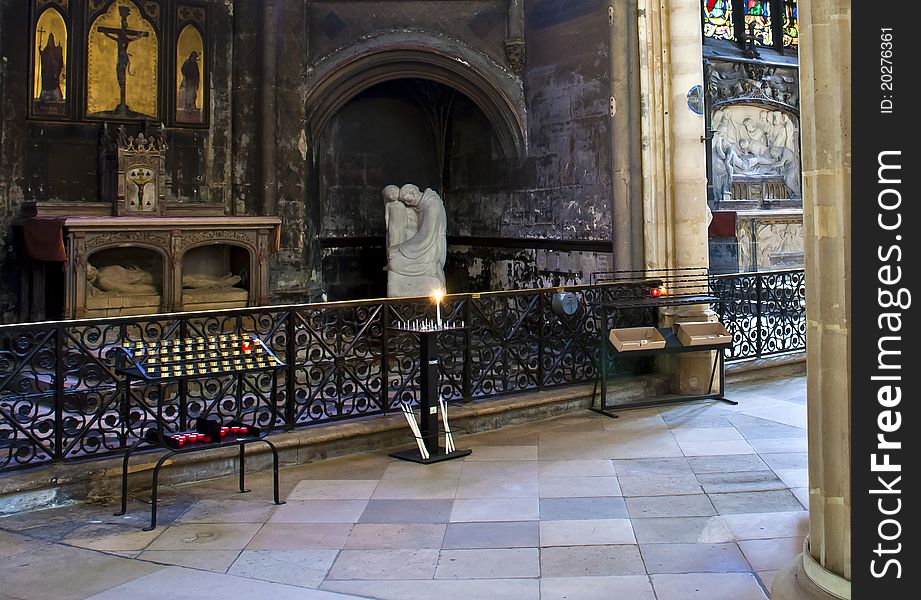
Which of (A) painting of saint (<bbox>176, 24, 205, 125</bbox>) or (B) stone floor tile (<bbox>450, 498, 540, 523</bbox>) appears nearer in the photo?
(B) stone floor tile (<bbox>450, 498, 540, 523</bbox>)

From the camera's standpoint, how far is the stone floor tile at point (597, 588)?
12.8 ft

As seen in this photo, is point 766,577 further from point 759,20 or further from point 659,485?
point 759,20

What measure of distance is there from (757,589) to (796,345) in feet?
20.2

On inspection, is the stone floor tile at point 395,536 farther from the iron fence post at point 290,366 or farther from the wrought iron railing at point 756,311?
the wrought iron railing at point 756,311

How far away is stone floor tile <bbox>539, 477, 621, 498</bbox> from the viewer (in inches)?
212

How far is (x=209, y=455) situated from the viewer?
18.9ft

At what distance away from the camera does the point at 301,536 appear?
15.5 ft

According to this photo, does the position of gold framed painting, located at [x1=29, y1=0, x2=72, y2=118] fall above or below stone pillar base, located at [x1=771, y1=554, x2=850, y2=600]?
above

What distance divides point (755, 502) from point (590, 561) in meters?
1.31

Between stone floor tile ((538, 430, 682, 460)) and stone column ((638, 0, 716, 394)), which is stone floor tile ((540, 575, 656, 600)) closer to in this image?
stone floor tile ((538, 430, 682, 460))

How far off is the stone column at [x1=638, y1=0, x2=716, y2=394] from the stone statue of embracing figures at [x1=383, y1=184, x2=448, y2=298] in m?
2.83

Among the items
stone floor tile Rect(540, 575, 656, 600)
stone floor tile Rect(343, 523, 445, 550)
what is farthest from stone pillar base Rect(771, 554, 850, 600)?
stone floor tile Rect(343, 523, 445, 550)

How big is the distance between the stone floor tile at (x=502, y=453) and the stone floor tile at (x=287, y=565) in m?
1.91
